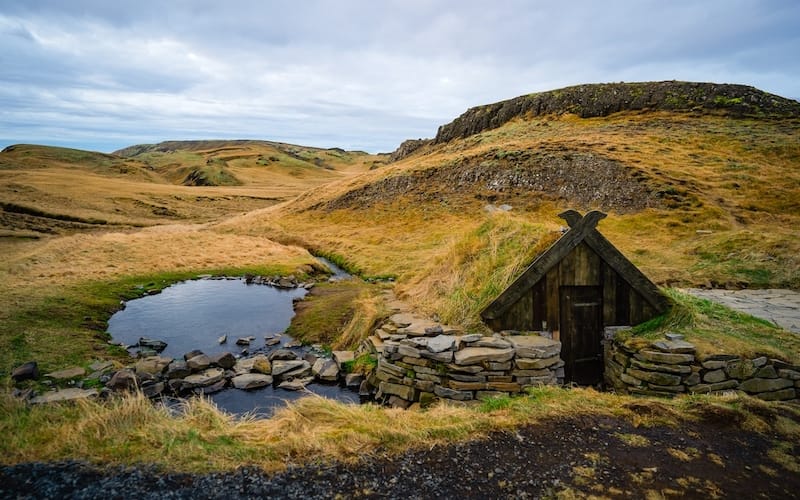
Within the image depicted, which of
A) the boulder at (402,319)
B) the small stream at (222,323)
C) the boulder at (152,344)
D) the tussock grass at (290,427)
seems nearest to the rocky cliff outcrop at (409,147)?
the small stream at (222,323)

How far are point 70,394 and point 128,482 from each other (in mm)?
6434

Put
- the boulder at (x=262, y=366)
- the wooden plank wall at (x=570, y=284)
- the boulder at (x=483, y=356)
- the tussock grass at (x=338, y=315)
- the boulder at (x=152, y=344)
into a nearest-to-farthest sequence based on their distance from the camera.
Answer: the boulder at (x=483, y=356) → the wooden plank wall at (x=570, y=284) → the boulder at (x=262, y=366) → the tussock grass at (x=338, y=315) → the boulder at (x=152, y=344)

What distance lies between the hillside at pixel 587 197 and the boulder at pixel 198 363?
642cm

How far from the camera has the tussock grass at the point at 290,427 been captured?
5.79m

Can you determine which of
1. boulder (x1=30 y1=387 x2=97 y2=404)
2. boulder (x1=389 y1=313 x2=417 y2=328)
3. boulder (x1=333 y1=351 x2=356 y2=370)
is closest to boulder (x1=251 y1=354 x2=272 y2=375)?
boulder (x1=333 y1=351 x2=356 y2=370)

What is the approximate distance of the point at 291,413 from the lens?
7125mm

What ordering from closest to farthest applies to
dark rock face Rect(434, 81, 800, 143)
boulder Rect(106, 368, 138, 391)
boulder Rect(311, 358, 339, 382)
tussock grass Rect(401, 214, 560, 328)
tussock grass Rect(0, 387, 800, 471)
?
tussock grass Rect(0, 387, 800, 471), tussock grass Rect(401, 214, 560, 328), boulder Rect(106, 368, 138, 391), boulder Rect(311, 358, 339, 382), dark rock face Rect(434, 81, 800, 143)

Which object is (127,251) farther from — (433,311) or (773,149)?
(773,149)

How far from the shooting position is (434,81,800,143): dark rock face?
41.9 meters

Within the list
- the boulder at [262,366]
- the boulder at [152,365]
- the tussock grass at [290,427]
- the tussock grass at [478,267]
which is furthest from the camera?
the boulder at [262,366]

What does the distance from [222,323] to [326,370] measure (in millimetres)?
7548

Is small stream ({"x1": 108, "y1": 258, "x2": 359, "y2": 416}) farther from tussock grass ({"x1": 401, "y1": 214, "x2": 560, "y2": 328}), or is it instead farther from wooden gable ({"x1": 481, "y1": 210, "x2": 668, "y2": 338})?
wooden gable ({"x1": 481, "y1": 210, "x2": 668, "y2": 338})

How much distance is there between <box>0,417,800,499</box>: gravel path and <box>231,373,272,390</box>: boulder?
6344 millimetres

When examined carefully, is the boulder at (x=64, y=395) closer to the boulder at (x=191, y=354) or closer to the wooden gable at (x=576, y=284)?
the boulder at (x=191, y=354)
